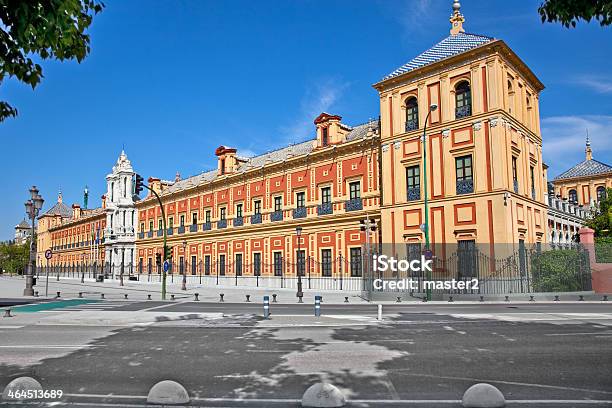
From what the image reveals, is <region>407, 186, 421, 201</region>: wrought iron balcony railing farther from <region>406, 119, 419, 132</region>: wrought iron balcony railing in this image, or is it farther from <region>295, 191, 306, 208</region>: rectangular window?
<region>295, 191, 306, 208</region>: rectangular window

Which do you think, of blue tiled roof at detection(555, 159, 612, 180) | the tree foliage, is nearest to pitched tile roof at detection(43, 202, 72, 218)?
the tree foliage

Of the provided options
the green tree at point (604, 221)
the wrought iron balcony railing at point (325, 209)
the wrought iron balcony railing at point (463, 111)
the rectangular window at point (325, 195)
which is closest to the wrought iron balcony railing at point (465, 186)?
the wrought iron balcony railing at point (463, 111)

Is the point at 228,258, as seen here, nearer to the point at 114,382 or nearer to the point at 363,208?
the point at 363,208

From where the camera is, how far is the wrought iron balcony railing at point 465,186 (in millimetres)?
25000

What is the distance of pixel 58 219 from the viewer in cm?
9519

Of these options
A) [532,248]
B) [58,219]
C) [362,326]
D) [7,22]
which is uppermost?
[58,219]

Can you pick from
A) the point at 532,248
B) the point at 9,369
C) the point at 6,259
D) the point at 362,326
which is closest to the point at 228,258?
the point at 532,248

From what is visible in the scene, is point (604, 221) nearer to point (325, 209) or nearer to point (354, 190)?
point (354, 190)

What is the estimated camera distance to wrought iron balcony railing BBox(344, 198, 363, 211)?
31.1 metres

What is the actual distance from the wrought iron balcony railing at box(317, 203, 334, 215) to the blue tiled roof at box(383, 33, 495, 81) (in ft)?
32.2

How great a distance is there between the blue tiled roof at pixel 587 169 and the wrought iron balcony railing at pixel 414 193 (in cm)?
4733

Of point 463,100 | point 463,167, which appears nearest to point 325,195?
point 463,167

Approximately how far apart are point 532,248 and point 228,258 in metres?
26.9

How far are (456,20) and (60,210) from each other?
312 feet
